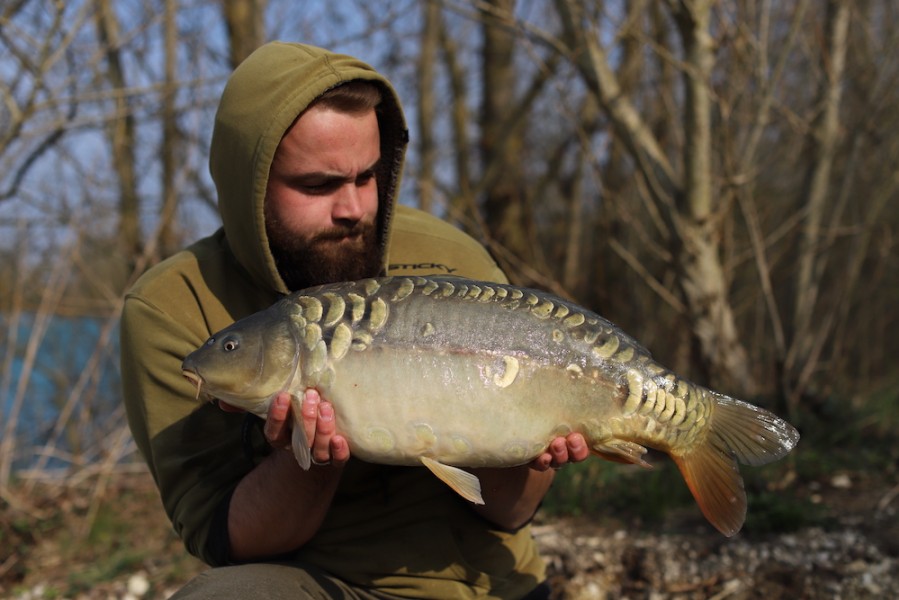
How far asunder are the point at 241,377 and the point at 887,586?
2041 millimetres

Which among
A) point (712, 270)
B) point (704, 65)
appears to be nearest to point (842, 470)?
point (712, 270)

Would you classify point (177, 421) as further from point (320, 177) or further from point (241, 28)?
point (241, 28)

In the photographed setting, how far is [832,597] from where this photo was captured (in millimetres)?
2455

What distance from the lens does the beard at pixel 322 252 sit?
6.38 ft

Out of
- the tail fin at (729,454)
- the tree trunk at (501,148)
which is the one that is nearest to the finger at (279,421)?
the tail fin at (729,454)

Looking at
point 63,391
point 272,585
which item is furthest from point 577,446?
point 63,391

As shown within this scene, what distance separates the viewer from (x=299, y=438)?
1.48 metres

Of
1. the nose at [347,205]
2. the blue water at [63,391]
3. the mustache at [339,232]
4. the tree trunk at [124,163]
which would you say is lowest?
the blue water at [63,391]

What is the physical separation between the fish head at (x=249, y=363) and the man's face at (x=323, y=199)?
15.9 inches

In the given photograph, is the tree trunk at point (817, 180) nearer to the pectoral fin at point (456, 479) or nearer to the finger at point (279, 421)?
the pectoral fin at point (456, 479)

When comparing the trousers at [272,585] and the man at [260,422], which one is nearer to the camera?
the trousers at [272,585]

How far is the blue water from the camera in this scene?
4.27 m

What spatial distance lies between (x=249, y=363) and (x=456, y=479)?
43 cm

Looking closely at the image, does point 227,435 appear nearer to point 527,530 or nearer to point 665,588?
point 527,530
